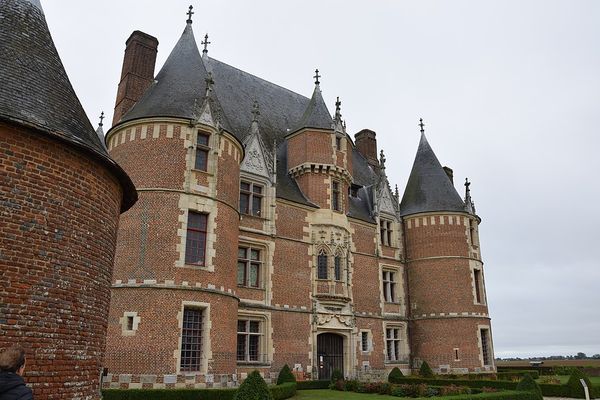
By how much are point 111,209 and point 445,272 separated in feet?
71.6

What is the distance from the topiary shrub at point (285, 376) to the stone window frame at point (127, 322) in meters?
6.45

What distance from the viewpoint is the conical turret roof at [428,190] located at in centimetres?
2848

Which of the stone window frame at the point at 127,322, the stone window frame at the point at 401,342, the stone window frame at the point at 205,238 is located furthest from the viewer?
the stone window frame at the point at 401,342

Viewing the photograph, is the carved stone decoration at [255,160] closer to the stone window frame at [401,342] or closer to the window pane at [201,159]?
the window pane at [201,159]

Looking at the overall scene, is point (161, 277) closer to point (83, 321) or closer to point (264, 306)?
point (264, 306)

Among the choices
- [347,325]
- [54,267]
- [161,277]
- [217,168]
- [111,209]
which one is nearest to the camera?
[54,267]

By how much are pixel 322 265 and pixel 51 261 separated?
1665 cm

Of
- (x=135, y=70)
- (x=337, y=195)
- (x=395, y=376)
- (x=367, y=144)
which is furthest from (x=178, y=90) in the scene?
(x=367, y=144)

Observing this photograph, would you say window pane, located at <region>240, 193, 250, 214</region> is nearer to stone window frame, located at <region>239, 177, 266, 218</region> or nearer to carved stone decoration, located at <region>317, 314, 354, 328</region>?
stone window frame, located at <region>239, 177, 266, 218</region>

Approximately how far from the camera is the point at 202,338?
16000 millimetres

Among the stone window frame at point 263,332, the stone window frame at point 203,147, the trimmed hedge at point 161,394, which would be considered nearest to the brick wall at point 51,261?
the trimmed hedge at point 161,394

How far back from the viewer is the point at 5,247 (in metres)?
6.88

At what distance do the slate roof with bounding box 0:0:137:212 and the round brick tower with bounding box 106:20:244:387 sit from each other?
6947 mm

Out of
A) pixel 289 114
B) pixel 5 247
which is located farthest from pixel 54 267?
pixel 289 114
